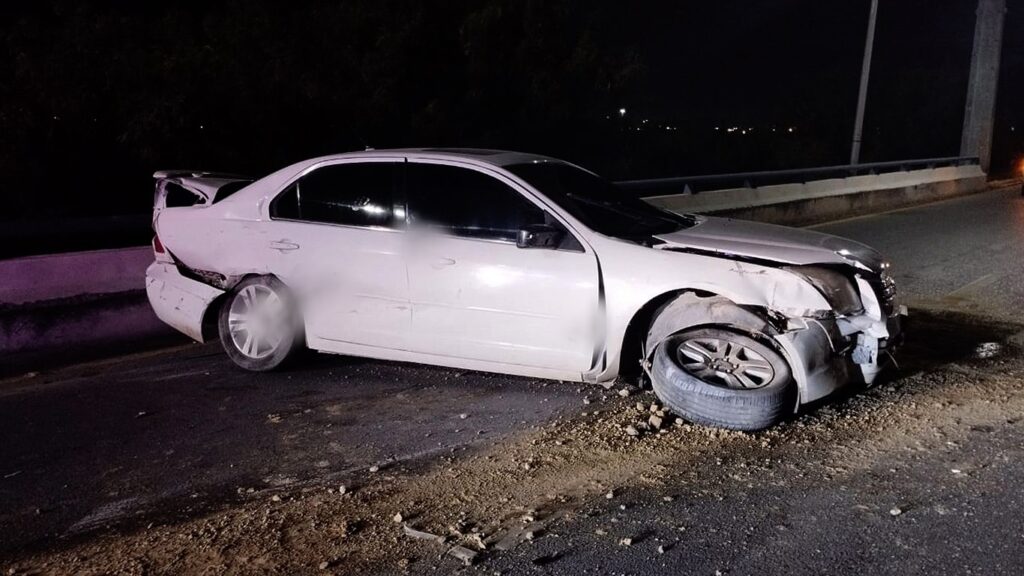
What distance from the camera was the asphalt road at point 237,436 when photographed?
398cm

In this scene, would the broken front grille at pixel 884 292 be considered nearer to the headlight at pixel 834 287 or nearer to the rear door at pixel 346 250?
the headlight at pixel 834 287

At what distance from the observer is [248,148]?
46.7ft

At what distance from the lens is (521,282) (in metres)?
5.35

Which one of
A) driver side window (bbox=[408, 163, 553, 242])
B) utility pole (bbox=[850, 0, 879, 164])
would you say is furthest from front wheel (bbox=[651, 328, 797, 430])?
utility pole (bbox=[850, 0, 879, 164])

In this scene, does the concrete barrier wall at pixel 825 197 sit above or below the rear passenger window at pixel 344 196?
below

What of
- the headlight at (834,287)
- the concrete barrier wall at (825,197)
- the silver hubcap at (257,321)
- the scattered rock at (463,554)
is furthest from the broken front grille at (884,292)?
the concrete barrier wall at (825,197)

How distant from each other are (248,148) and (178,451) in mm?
10146

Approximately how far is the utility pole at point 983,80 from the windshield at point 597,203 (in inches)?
852

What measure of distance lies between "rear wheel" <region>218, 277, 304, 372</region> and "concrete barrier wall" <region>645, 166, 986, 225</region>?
7526 mm

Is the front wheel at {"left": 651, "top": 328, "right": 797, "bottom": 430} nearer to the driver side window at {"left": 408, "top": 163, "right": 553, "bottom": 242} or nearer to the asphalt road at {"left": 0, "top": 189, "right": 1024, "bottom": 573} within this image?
the asphalt road at {"left": 0, "top": 189, "right": 1024, "bottom": 573}

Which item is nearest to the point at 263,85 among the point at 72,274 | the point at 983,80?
the point at 72,274

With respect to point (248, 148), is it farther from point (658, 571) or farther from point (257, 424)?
point (658, 571)

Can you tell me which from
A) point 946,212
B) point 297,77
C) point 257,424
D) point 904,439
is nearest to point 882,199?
point 946,212

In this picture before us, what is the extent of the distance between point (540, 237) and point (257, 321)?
7.42ft
